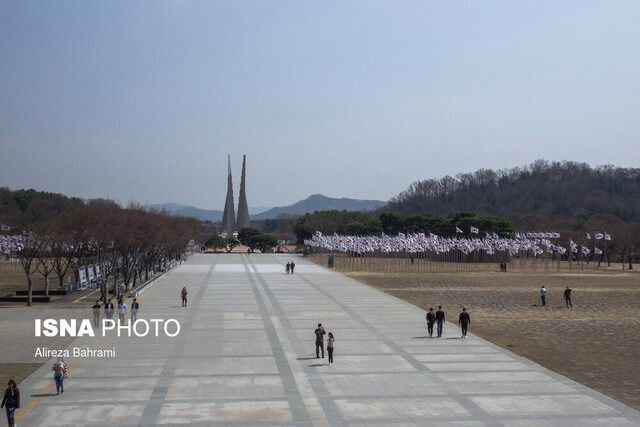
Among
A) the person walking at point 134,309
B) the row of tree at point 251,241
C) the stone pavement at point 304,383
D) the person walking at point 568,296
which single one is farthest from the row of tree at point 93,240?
the row of tree at point 251,241

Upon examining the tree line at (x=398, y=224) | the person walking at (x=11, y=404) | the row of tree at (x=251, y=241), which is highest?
the tree line at (x=398, y=224)

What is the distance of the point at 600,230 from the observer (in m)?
79.8

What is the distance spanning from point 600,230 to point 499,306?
181 ft

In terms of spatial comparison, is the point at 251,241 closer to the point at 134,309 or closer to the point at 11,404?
the point at 134,309

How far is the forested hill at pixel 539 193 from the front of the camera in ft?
426

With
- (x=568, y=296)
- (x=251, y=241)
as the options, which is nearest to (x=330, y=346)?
(x=568, y=296)

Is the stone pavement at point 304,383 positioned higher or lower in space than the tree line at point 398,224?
lower

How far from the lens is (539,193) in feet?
493

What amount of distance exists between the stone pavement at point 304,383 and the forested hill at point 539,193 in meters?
102

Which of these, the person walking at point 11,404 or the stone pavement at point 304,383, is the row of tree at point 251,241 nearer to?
the stone pavement at point 304,383

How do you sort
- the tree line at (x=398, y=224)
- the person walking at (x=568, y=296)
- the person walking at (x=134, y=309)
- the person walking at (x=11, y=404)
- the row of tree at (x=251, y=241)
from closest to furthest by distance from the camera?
the person walking at (x=11, y=404) < the person walking at (x=134, y=309) < the person walking at (x=568, y=296) < the tree line at (x=398, y=224) < the row of tree at (x=251, y=241)

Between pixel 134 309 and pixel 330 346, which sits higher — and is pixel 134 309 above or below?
above

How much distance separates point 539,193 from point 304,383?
145725 millimetres

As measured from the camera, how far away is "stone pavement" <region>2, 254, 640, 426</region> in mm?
12430
